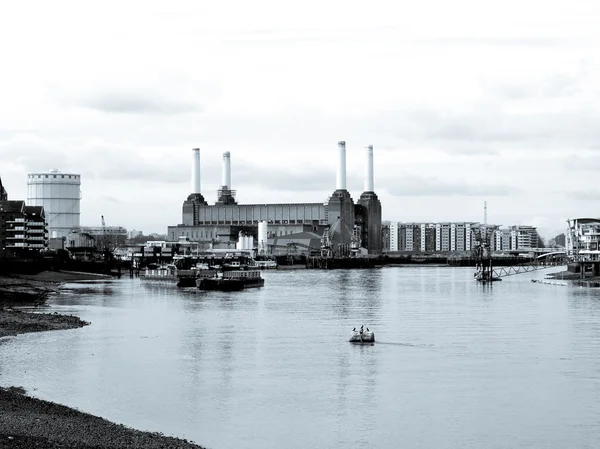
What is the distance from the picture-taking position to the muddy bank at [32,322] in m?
40.2

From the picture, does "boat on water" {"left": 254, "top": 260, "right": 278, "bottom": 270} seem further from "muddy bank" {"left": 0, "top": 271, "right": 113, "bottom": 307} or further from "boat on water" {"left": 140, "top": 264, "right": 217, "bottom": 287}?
"boat on water" {"left": 140, "top": 264, "right": 217, "bottom": 287}

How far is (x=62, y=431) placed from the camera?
2047 cm

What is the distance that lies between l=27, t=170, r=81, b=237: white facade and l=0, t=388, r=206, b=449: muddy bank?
170 meters

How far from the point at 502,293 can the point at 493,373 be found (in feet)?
163

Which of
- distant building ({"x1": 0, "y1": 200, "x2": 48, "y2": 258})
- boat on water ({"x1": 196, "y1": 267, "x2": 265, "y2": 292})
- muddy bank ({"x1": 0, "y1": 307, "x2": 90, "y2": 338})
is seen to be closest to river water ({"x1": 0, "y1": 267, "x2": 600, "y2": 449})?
muddy bank ({"x1": 0, "y1": 307, "x2": 90, "y2": 338})

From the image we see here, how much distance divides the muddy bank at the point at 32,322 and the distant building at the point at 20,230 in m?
73.2

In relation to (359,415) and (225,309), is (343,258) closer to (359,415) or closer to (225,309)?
(225,309)

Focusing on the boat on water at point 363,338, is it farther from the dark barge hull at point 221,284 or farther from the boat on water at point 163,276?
the boat on water at point 163,276

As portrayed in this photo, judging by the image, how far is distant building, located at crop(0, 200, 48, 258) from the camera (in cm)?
12200

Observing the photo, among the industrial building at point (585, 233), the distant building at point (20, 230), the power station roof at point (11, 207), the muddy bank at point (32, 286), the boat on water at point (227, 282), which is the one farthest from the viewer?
the industrial building at point (585, 233)

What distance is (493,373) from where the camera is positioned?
30.6 m

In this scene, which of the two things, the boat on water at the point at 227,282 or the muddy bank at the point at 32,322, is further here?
the boat on water at the point at 227,282

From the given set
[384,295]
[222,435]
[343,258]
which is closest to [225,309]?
[384,295]

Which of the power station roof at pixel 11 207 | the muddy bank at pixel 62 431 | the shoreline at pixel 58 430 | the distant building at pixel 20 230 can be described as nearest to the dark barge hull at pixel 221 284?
the distant building at pixel 20 230
